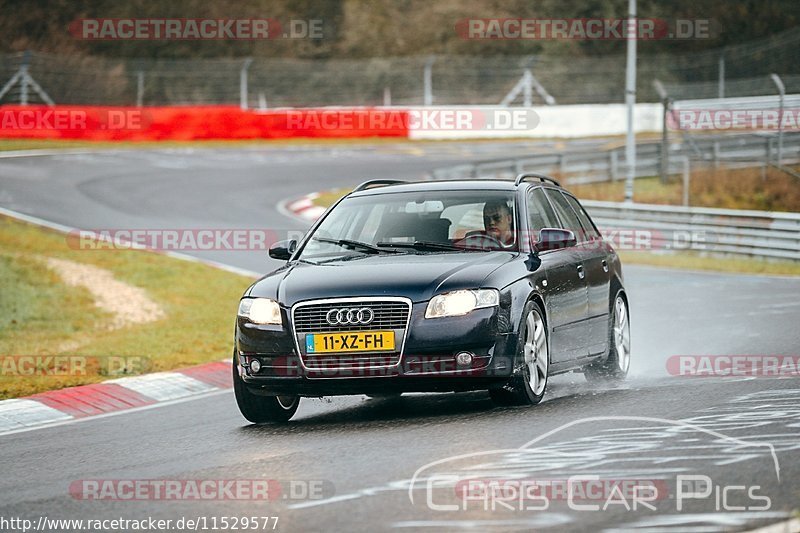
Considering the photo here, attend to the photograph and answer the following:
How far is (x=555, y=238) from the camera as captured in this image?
392 inches

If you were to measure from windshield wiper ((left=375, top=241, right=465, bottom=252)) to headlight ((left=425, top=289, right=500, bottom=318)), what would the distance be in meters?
0.90

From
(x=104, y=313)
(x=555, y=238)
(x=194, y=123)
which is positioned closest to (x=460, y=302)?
(x=555, y=238)

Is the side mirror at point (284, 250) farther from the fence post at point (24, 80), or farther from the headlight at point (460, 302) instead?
the fence post at point (24, 80)

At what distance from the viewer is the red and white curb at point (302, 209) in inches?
1159

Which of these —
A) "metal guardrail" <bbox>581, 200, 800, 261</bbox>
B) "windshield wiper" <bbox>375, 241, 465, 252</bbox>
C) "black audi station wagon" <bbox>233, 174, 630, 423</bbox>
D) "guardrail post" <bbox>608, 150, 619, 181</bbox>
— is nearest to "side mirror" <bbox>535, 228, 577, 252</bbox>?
"black audi station wagon" <bbox>233, 174, 630, 423</bbox>

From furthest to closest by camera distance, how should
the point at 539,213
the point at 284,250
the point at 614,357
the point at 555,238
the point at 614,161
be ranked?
the point at 614,161, the point at 614,357, the point at 539,213, the point at 284,250, the point at 555,238

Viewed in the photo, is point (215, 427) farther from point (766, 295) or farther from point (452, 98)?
point (452, 98)

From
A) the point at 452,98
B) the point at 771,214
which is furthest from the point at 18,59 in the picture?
the point at 771,214

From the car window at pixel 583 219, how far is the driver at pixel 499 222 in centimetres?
156

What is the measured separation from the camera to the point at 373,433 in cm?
873

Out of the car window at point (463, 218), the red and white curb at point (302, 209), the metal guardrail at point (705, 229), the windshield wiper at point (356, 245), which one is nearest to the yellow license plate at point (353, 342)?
the windshield wiper at point (356, 245)

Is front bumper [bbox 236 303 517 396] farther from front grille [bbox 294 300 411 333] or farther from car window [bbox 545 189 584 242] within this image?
car window [bbox 545 189 584 242]

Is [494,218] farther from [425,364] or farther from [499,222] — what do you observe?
[425,364]

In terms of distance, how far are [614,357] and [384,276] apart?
289 cm
